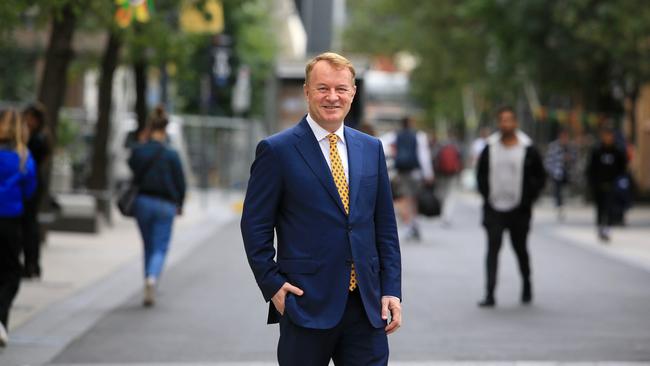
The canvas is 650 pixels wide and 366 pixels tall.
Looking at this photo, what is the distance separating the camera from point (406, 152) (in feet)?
62.2

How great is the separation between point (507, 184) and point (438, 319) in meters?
1.42

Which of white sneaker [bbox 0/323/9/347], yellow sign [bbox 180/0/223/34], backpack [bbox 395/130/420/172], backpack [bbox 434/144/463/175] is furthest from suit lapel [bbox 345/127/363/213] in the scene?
backpack [bbox 434/144/463/175]

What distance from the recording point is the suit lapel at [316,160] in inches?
198

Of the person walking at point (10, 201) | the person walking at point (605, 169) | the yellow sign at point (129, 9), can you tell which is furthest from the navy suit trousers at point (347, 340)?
the person walking at point (605, 169)

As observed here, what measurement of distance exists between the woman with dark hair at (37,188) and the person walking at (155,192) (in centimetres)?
82

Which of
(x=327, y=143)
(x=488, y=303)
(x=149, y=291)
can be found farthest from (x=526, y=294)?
(x=327, y=143)

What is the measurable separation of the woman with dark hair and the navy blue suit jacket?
505 cm

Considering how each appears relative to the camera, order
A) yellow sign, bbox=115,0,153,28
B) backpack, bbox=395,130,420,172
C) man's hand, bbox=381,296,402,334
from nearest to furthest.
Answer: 1. man's hand, bbox=381,296,402,334
2. yellow sign, bbox=115,0,153,28
3. backpack, bbox=395,130,420,172

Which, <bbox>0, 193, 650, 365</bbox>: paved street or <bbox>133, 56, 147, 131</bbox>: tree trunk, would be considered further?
<bbox>133, 56, 147, 131</bbox>: tree trunk

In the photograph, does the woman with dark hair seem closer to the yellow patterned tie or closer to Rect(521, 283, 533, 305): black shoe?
Rect(521, 283, 533, 305): black shoe

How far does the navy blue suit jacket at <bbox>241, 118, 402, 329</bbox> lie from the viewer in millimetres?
4996

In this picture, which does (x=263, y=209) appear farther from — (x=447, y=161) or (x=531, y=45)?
(x=531, y=45)

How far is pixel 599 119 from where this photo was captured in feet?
111

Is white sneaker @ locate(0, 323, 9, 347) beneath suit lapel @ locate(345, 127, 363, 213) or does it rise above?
beneath
